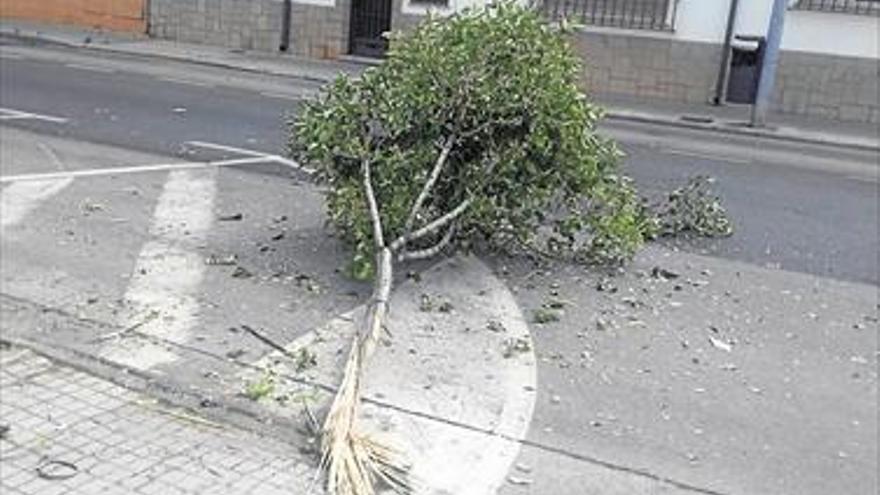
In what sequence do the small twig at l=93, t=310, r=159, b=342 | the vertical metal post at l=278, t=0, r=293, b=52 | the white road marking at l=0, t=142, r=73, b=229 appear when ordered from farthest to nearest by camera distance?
the vertical metal post at l=278, t=0, r=293, b=52 → the white road marking at l=0, t=142, r=73, b=229 → the small twig at l=93, t=310, r=159, b=342

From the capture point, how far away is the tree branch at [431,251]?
20.2ft

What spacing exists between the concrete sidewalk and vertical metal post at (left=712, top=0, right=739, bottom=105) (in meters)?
0.22

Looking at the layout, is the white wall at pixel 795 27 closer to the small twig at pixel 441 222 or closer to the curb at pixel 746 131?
the curb at pixel 746 131

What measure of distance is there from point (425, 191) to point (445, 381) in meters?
1.46

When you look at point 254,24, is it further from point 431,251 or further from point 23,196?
point 431,251

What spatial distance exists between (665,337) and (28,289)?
3.34m

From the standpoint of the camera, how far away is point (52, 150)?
958cm

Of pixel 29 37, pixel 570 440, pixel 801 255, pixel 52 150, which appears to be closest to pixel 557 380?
pixel 570 440

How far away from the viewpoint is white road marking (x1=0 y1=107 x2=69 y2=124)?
11.2 metres

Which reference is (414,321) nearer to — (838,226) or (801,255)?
(801,255)

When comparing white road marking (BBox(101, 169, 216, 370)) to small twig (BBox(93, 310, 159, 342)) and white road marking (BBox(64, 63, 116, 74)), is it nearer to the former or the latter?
small twig (BBox(93, 310, 159, 342))

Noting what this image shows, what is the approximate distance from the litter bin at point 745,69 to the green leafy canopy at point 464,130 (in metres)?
10.0

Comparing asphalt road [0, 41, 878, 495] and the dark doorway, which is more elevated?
the dark doorway

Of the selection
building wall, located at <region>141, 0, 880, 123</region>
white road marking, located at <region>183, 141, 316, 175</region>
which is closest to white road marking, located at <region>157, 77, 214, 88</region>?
building wall, located at <region>141, 0, 880, 123</region>
